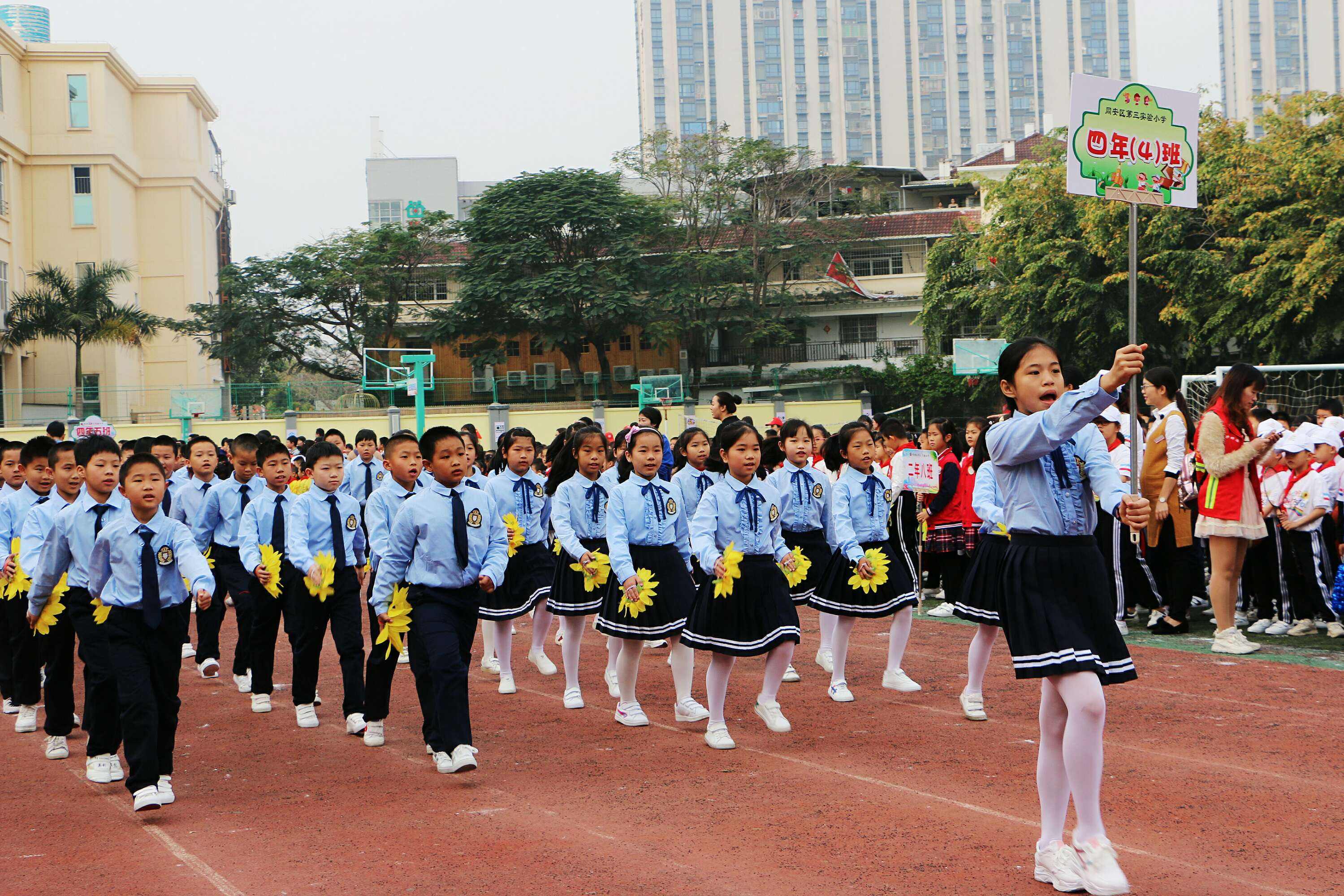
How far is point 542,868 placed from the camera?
15.6 feet

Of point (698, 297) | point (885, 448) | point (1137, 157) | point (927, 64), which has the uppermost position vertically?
point (927, 64)

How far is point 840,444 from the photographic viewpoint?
8523 millimetres

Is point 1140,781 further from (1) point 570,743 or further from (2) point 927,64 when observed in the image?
(2) point 927,64

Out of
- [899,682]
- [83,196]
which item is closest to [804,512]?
[899,682]

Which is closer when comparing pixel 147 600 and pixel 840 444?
pixel 147 600

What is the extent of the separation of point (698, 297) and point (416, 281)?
11.1m

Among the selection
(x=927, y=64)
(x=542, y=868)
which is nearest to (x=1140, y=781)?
(x=542, y=868)

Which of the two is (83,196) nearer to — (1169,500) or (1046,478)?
(1169,500)

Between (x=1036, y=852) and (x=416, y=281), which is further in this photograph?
(x=416, y=281)

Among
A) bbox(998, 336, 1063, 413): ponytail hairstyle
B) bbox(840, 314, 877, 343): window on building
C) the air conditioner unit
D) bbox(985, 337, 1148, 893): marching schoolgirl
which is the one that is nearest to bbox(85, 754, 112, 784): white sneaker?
bbox(985, 337, 1148, 893): marching schoolgirl

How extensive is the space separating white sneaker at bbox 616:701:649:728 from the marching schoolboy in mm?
2458

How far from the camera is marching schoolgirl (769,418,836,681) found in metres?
8.50

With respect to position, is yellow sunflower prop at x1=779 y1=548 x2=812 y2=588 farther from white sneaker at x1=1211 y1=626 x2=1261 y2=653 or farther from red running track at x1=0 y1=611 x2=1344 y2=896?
white sneaker at x1=1211 y1=626 x2=1261 y2=653

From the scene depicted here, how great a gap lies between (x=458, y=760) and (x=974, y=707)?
2892 mm
